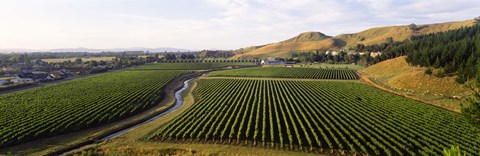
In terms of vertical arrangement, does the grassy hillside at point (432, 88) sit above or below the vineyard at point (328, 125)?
above

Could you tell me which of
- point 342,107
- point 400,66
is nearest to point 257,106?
point 342,107

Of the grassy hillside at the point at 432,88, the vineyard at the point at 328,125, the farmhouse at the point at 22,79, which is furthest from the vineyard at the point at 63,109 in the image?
the grassy hillside at the point at 432,88

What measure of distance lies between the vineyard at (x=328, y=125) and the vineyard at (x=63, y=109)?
9.19m

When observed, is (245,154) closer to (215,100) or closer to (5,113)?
(215,100)

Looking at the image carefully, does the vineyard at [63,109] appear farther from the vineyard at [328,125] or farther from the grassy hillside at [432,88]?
the grassy hillside at [432,88]

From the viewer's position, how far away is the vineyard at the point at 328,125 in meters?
26.7

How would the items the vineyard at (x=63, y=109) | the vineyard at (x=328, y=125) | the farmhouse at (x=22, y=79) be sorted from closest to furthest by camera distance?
the vineyard at (x=328, y=125)
the vineyard at (x=63, y=109)
the farmhouse at (x=22, y=79)

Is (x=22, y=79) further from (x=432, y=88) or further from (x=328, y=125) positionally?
(x=432, y=88)

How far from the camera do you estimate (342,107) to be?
139ft

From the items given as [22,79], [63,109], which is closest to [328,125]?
[63,109]

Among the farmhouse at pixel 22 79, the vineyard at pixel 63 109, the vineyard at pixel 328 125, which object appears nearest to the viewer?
the vineyard at pixel 328 125

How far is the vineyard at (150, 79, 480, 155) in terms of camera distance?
1049 inches

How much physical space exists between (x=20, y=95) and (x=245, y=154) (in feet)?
154

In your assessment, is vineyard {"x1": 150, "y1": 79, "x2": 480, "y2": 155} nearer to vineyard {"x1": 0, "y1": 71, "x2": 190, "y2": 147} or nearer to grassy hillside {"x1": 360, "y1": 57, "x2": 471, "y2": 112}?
grassy hillside {"x1": 360, "y1": 57, "x2": 471, "y2": 112}
